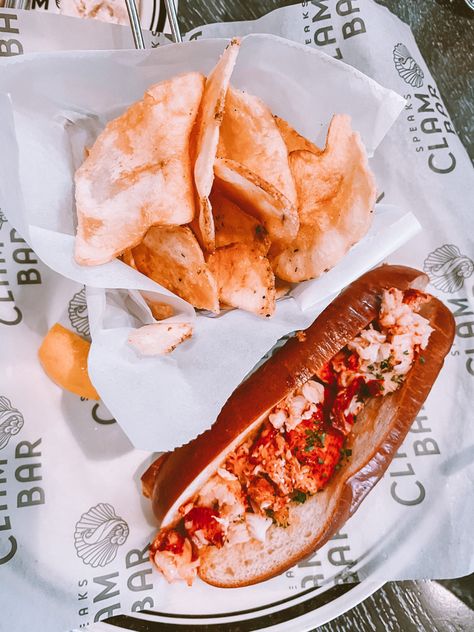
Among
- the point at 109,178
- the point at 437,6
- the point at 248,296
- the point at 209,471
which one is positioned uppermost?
the point at 437,6

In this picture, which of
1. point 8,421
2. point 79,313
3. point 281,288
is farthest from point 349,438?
point 8,421

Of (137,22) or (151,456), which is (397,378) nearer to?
(151,456)

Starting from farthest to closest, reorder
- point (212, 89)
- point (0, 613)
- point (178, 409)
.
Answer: point (0, 613) < point (178, 409) < point (212, 89)

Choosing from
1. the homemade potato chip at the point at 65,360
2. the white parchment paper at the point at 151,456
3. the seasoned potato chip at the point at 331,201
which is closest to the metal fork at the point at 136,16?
the white parchment paper at the point at 151,456

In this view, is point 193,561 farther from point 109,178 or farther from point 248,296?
point 109,178

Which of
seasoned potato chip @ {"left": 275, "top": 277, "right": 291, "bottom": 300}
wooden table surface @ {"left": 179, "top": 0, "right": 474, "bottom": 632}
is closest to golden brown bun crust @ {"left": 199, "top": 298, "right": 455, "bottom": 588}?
wooden table surface @ {"left": 179, "top": 0, "right": 474, "bottom": 632}

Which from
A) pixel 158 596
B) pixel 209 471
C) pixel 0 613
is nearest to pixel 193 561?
pixel 158 596

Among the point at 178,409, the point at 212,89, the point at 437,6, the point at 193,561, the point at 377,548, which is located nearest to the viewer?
the point at 212,89
